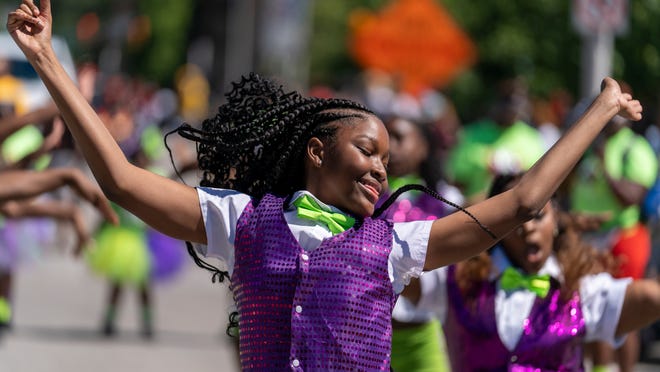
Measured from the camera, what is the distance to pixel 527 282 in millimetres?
4961

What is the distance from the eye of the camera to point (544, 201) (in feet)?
12.2

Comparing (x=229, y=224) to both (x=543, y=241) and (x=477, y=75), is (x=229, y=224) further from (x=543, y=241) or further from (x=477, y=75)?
(x=477, y=75)

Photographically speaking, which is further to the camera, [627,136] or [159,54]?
[159,54]

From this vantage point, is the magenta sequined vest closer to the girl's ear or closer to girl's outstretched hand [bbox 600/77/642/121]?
the girl's ear

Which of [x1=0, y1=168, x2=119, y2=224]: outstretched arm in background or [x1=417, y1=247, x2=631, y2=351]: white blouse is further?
[x1=0, y1=168, x2=119, y2=224]: outstretched arm in background

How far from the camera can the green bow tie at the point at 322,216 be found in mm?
3859

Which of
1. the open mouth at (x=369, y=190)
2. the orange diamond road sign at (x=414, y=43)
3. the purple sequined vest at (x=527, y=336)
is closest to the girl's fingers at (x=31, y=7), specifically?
the open mouth at (x=369, y=190)

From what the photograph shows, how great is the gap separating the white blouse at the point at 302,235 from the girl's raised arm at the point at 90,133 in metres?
0.13

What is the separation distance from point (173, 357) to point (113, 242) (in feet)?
4.92

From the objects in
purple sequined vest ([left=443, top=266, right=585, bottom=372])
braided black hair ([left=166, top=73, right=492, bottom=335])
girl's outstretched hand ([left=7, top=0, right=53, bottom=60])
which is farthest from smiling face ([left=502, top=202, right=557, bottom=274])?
girl's outstretched hand ([left=7, top=0, right=53, bottom=60])

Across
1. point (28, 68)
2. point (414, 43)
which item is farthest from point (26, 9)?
point (414, 43)

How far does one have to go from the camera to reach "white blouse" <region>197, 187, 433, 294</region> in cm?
384

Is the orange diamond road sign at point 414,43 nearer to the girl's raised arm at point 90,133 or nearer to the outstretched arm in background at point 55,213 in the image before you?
the outstretched arm in background at point 55,213

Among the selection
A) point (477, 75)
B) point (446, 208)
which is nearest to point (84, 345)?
point (446, 208)
